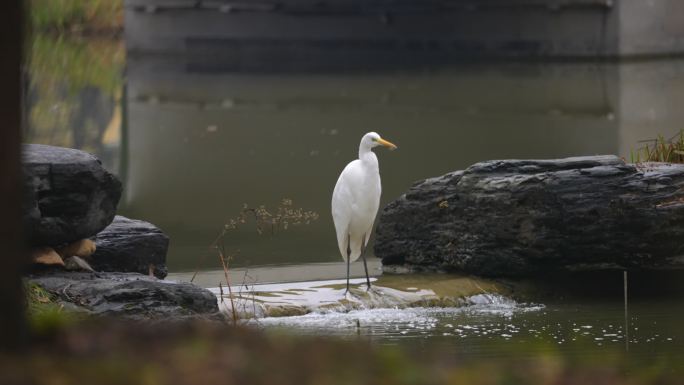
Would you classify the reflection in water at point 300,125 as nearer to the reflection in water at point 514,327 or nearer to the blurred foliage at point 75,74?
the blurred foliage at point 75,74

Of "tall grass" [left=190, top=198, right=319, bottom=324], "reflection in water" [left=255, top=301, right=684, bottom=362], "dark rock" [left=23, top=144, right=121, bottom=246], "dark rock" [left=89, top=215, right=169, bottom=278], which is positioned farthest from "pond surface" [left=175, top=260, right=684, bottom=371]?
"dark rock" [left=23, top=144, right=121, bottom=246]

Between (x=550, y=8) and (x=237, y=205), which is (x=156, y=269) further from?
(x=550, y=8)

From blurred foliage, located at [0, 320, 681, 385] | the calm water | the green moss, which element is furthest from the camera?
the calm water

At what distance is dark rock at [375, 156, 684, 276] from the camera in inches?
365

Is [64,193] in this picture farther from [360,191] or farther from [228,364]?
[228,364]

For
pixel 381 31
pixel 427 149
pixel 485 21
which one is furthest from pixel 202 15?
pixel 427 149

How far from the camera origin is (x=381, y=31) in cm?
4272

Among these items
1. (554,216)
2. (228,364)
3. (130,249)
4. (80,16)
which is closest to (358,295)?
(554,216)

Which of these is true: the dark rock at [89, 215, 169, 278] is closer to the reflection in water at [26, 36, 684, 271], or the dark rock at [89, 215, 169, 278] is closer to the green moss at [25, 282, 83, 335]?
the green moss at [25, 282, 83, 335]

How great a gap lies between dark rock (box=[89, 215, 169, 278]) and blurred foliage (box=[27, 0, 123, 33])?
132 ft

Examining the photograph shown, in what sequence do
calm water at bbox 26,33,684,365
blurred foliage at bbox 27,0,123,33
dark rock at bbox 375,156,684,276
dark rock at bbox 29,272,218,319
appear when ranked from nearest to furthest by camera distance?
dark rock at bbox 29,272,218,319
calm water at bbox 26,33,684,365
dark rock at bbox 375,156,684,276
blurred foliage at bbox 27,0,123,33

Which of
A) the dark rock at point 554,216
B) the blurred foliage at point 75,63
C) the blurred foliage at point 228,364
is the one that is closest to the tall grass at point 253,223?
the dark rock at point 554,216

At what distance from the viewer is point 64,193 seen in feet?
26.8

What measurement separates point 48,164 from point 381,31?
115ft
